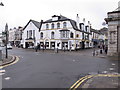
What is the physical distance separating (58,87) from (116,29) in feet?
56.1

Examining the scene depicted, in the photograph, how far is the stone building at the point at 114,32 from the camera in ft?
64.0

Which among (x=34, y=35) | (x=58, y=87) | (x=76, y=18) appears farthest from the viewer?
(x=34, y=35)

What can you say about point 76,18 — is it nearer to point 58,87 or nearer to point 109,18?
point 109,18

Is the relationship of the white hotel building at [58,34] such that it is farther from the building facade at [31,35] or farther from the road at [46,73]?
the road at [46,73]

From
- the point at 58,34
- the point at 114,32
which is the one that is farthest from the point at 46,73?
the point at 58,34

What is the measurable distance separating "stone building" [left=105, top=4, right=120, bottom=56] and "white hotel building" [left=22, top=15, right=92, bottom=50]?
14849 millimetres

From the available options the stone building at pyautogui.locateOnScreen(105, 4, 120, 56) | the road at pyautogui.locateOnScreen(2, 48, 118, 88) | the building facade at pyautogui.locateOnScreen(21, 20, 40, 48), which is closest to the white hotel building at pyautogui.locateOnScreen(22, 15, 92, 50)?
the building facade at pyautogui.locateOnScreen(21, 20, 40, 48)

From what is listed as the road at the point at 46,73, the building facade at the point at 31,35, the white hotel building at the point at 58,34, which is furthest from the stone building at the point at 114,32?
the building facade at the point at 31,35

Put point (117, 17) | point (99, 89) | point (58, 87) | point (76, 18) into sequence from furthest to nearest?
point (76, 18) < point (117, 17) < point (58, 87) < point (99, 89)

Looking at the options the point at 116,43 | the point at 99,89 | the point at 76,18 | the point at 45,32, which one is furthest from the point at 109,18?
the point at 45,32

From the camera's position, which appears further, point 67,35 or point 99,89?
point 67,35

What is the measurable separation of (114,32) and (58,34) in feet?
68.3

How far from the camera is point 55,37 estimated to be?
127 ft

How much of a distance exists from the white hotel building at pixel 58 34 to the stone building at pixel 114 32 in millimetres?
14849
